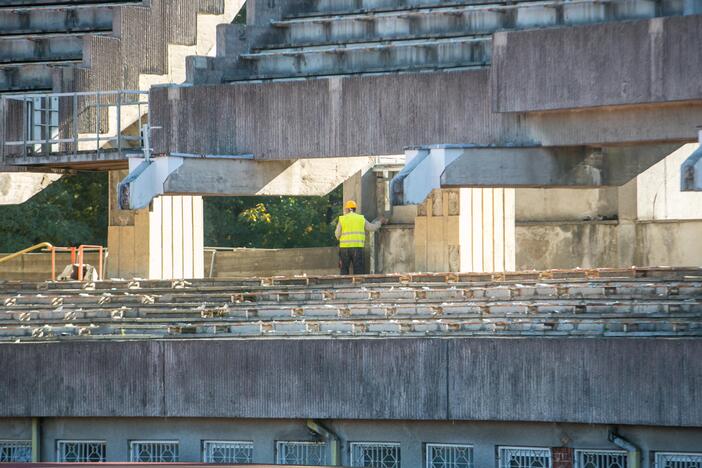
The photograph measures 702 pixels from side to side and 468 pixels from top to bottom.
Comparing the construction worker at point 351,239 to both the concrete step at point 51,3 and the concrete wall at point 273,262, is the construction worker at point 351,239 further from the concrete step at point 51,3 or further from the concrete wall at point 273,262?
the concrete wall at point 273,262

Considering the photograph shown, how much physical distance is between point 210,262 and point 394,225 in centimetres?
471

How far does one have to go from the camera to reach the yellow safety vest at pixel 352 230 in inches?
1031

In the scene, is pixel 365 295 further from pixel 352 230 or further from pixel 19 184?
pixel 19 184

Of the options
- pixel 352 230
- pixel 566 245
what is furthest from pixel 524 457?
pixel 566 245

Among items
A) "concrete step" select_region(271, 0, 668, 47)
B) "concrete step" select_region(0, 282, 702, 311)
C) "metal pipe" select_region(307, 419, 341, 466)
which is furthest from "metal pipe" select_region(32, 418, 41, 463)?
"concrete step" select_region(271, 0, 668, 47)

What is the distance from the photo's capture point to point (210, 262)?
115 ft

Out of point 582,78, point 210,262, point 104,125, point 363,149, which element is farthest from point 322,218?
point 582,78

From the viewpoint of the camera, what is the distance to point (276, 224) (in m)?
46.1

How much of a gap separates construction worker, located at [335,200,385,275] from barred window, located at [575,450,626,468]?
778 centimetres

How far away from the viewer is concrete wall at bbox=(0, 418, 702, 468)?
18.7 m

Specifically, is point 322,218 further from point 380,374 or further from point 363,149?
point 380,374

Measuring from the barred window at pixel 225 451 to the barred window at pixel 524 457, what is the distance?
10.6 ft

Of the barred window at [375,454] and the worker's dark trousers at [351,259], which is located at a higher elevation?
the worker's dark trousers at [351,259]

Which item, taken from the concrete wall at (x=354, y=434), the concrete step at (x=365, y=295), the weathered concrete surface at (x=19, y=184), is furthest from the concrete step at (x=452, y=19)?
the concrete wall at (x=354, y=434)
